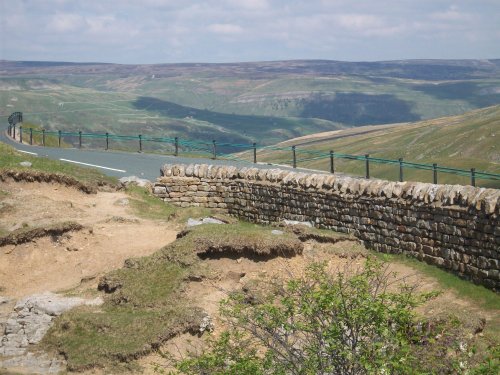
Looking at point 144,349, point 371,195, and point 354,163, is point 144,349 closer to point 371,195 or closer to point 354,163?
point 371,195

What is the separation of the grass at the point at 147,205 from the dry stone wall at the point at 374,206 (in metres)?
0.39

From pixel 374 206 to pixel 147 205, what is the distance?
805 centimetres

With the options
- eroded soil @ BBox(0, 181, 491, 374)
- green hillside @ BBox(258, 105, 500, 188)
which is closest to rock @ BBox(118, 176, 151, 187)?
eroded soil @ BBox(0, 181, 491, 374)

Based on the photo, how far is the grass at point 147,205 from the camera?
2433 centimetres

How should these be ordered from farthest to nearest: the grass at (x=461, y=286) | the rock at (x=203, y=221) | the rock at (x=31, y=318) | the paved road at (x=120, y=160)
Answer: the paved road at (x=120, y=160) < the rock at (x=203, y=221) < the rock at (x=31, y=318) < the grass at (x=461, y=286)

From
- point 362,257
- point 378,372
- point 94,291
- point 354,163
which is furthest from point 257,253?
point 354,163

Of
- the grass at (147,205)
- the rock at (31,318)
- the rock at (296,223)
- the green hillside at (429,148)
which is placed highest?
the rock at (296,223)

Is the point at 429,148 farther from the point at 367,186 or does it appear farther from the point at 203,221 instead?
the point at 367,186

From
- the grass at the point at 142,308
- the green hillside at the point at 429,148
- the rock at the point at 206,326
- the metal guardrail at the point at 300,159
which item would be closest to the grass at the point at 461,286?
the grass at the point at 142,308

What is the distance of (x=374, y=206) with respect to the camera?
19.8 m

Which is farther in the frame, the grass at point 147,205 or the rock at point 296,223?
the grass at point 147,205

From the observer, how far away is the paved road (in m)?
34.0

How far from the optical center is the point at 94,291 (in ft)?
60.4

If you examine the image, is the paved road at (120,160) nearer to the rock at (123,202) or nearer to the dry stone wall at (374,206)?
the rock at (123,202)
